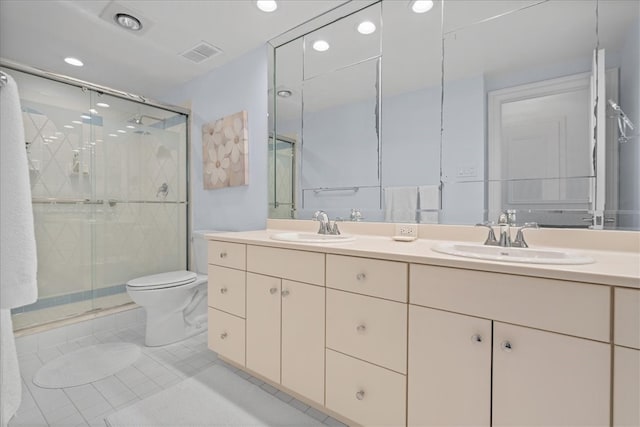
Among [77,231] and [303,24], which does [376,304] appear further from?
[77,231]

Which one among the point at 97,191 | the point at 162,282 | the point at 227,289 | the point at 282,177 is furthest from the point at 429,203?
the point at 97,191

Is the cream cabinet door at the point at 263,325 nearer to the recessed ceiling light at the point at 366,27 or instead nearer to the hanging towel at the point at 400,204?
the hanging towel at the point at 400,204

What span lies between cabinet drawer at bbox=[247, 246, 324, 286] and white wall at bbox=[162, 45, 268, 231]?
73 cm

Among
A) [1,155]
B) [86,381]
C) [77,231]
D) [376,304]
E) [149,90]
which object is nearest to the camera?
[1,155]

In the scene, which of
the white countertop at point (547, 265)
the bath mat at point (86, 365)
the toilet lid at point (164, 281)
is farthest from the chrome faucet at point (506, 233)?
the bath mat at point (86, 365)

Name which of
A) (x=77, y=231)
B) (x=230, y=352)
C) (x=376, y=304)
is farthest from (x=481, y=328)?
(x=77, y=231)

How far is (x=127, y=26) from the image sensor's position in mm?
1975

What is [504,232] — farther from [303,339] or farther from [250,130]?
[250,130]

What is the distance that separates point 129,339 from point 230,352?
3.39ft

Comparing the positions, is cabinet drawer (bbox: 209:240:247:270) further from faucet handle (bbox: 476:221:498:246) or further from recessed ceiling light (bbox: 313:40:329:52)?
recessed ceiling light (bbox: 313:40:329:52)

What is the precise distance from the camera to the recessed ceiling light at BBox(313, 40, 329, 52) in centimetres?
194

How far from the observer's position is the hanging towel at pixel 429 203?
1551mm

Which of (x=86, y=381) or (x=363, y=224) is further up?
(x=363, y=224)

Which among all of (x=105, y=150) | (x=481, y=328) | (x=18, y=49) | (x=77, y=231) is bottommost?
(x=481, y=328)
